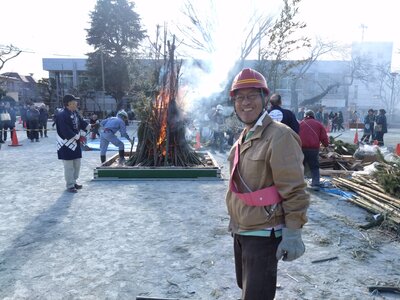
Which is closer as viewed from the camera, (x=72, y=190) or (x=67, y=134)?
(x=67, y=134)

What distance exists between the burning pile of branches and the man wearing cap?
2.21 metres

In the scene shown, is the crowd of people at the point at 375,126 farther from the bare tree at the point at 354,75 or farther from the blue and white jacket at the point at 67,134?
the bare tree at the point at 354,75

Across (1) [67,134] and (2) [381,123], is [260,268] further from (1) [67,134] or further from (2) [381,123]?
(2) [381,123]

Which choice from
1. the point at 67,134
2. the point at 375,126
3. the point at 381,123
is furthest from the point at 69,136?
the point at 375,126

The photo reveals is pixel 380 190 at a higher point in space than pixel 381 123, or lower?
lower

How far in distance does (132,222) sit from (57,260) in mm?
1488

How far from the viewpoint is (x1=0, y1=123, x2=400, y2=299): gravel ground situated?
133 inches

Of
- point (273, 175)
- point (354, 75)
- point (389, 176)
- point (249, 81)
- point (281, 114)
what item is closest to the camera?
point (273, 175)

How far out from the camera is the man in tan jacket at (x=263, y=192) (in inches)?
79.8

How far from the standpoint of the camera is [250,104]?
7.34 ft

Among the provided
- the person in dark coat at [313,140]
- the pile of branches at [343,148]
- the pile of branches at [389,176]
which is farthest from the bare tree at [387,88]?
the person in dark coat at [313,140]

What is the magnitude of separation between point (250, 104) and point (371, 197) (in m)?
4.91

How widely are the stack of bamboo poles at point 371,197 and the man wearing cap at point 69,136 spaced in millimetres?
5730

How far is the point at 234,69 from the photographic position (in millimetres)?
21078
